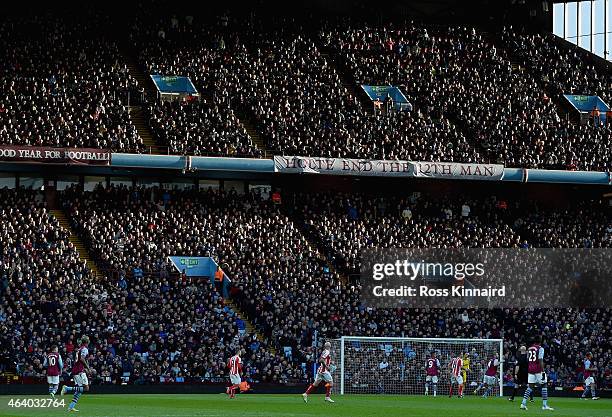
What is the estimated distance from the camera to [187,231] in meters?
60.1

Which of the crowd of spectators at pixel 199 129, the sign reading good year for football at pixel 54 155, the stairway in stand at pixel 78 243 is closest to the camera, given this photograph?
the stairway in stand at pixel 78 243

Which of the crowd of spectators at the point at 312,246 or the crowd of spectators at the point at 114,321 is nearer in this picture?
the crowd of spectators at the point at 114,321

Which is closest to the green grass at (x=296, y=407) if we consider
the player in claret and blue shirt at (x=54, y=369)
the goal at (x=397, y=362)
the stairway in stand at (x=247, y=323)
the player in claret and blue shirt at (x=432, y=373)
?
the player in claret and blue shirt at (x=54, y=369)

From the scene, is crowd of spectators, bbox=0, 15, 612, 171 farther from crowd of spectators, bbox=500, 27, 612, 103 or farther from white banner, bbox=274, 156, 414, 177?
white banner, bbox=274, 156, 414, 177

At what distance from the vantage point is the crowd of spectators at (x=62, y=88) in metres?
61.1

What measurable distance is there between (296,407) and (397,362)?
14933 millimetres

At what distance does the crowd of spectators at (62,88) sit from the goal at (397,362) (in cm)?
1669

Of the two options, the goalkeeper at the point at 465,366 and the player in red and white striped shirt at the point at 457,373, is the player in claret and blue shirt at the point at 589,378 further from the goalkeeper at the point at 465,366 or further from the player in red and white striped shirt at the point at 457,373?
the player in red and white striped shirt at the point at 457,373

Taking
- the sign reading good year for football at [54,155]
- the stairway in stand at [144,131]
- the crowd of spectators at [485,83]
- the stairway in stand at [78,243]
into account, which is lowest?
the stairway in stand at [78,243]

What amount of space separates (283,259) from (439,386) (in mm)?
10938

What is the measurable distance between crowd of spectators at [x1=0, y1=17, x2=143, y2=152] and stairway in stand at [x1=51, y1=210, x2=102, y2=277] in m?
3.48

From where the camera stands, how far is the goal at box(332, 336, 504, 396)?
173 ft

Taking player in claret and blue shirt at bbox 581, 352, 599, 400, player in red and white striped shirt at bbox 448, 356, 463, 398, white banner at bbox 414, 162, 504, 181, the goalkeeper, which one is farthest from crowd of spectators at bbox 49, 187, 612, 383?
player in red and white striped shirt at bbox 448, 356, 463, 398

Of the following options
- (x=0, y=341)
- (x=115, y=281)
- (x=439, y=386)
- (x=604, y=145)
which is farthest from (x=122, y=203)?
(x=604, y=145)
